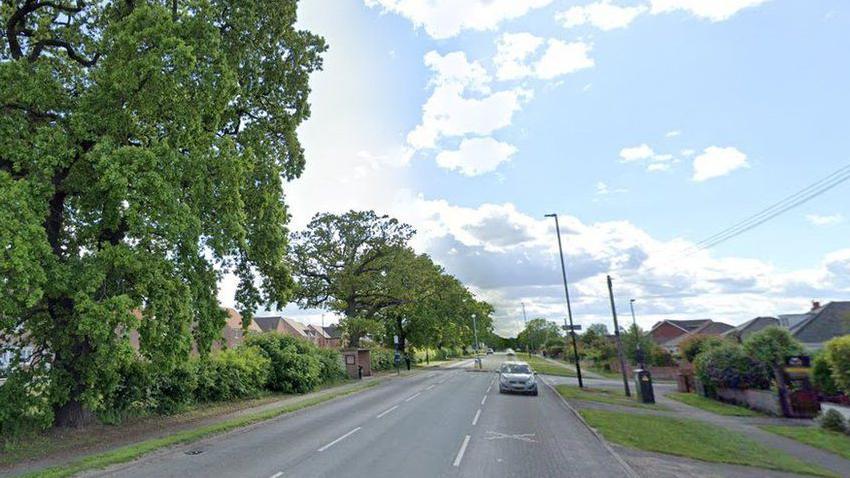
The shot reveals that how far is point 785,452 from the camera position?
12.4m

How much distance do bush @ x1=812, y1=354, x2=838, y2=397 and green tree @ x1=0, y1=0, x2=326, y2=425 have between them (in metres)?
21.1

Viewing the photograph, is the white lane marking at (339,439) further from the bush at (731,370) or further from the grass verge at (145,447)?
the bush at (731,370)

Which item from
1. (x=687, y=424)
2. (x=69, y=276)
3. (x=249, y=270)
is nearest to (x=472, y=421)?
(x=687, y=424)

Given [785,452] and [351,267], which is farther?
[351,267]

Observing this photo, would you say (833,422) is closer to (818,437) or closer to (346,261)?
(818,437)

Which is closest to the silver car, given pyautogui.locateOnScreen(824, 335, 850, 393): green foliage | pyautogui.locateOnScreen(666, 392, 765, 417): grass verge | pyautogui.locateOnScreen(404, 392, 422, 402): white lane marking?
pyautogui.locateOnScreen(404, 392, 422, 402): white lane marking

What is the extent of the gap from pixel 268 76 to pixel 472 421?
14.6 meters

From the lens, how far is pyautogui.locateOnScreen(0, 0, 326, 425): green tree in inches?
459

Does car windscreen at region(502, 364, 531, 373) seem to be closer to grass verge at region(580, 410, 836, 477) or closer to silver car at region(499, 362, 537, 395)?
silver car at region(499, 362, 537, 395)

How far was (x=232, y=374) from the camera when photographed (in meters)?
21.5

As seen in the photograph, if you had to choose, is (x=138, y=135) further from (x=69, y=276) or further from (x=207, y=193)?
(x=69, y=276)

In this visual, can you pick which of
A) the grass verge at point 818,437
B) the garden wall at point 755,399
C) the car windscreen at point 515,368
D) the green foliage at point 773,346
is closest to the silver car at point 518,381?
the car windscreen at point 515,368

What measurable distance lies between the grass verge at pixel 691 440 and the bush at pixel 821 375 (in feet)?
16.5

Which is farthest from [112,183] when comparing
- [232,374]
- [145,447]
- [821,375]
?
[821,375]
